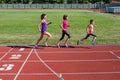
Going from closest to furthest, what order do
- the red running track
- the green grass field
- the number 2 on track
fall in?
the red running track → the number 2 on track → the green grass field

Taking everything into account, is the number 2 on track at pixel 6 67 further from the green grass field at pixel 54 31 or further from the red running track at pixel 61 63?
the green grass field at pixel 54 31

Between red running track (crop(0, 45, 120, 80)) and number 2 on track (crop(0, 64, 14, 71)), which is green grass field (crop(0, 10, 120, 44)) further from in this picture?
number 2 on track (crop(0, 64, 14, 71))

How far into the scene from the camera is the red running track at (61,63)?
1313 centimetres

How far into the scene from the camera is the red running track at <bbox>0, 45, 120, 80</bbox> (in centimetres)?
1313

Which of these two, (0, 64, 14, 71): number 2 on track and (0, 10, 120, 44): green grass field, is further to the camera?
(0, 10, 120, 44): green grass field

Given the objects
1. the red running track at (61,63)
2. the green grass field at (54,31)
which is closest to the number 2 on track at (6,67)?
the red running track at (61,63)

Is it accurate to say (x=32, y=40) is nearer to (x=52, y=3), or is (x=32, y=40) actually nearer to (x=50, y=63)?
(x=50, y=63)

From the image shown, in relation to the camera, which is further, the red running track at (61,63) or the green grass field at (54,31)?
the green grass field at (54,31)

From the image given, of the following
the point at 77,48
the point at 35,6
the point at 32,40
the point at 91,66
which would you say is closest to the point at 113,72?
the point at 91,66

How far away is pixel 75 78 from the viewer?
41.5ft

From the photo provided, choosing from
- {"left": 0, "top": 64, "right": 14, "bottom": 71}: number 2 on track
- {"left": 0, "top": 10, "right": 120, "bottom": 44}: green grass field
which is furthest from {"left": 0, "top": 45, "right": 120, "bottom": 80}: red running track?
{"left": 0, "top": 10, "right": 120, "bottom": 44}: green grass field

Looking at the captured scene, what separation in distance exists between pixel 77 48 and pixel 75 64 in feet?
14.7

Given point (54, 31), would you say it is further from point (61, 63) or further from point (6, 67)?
point (6, 67)

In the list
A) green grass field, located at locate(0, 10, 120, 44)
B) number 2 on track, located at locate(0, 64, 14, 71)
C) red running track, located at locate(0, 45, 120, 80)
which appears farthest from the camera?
Result: green grass field, located at locate(0, 10, 120, 44)
